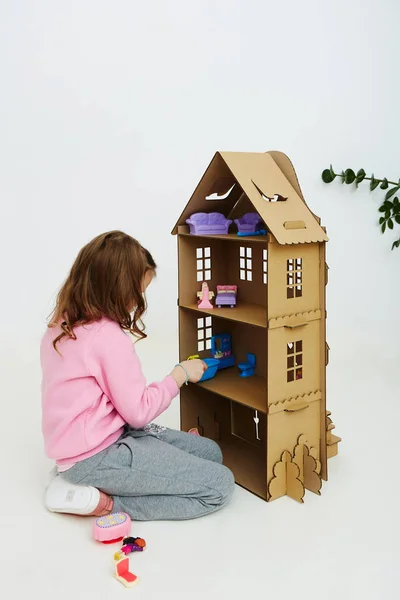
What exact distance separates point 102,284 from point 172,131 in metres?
1.93

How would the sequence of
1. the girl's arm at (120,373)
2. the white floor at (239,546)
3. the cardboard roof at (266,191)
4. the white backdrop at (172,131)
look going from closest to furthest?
the white floor at (239,546) < the girl's arm at (120,373) < the cardboard roof at (266,191) < the white backdrop at (172,131)

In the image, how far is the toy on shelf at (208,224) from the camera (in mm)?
2184

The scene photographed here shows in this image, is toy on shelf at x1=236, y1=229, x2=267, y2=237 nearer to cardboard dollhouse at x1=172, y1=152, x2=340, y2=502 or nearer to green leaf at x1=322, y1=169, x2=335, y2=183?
cardboard dollhouse at x1=172, y1=152, x2=340, y2=502

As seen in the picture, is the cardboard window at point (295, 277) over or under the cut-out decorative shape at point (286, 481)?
over

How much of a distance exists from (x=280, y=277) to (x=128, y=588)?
86 cm

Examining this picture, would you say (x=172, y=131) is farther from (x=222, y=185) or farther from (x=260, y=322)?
(x=260, y=322)

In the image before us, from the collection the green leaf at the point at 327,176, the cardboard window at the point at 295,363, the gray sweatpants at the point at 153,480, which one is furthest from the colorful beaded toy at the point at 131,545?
the green leaf at the point at 327,176

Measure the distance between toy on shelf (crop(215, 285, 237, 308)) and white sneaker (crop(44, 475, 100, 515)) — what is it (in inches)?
26.7

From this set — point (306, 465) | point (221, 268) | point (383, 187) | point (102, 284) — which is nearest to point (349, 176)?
point (383, 187)

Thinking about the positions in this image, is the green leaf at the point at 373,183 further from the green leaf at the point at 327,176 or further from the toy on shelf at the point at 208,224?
the toy on shelf at the point at 208,224

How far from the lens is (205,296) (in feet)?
7.30

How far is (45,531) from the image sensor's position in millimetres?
1850

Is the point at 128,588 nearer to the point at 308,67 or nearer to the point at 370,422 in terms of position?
the point at 370,422

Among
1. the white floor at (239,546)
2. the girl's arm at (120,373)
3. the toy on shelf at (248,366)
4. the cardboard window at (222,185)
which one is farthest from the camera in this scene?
the toy on shelf at (248,366)
